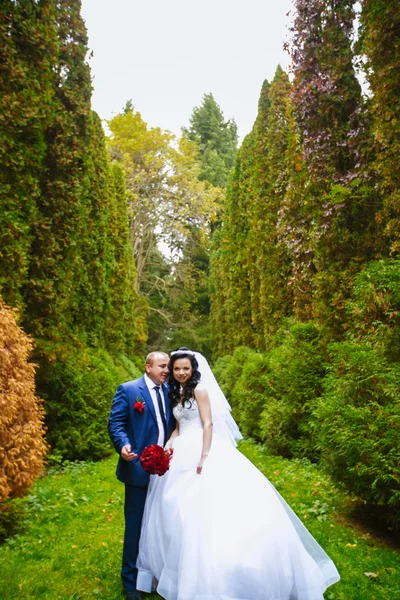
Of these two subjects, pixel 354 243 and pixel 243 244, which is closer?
pixel 354 243

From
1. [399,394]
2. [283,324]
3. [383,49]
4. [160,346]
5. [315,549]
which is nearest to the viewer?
[315,549]

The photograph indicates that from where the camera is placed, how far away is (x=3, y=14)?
8258 mm

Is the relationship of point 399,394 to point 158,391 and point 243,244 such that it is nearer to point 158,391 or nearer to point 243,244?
point 158,391

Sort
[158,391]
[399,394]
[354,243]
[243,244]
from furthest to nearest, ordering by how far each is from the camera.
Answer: [243,244]
[354,243]
[399,394]
[158,391]

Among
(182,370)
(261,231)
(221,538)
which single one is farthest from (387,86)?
(261,231)

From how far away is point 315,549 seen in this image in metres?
4.09

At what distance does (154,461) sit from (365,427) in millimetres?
2439

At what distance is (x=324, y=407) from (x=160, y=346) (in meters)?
28.8

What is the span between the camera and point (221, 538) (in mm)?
3584

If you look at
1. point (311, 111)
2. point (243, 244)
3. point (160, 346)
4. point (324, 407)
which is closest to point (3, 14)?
point (311, 111)

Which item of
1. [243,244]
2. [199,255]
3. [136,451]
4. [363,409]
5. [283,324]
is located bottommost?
[136,451]

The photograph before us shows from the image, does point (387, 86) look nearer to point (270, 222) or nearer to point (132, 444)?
point (132, 444)

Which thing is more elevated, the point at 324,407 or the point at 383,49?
the point at 383,49

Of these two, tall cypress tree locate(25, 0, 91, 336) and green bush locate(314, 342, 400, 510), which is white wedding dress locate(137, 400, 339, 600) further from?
tall cypress tree locate(25, 0, 91, 336)
